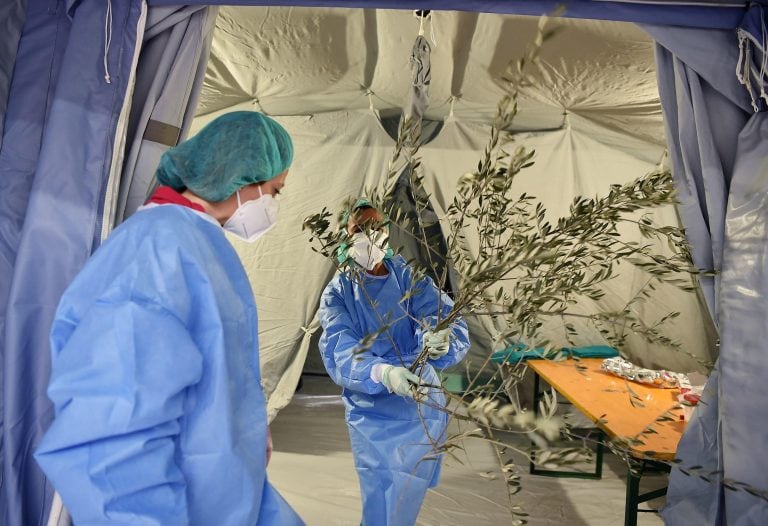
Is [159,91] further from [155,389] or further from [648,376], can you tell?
[648,376]

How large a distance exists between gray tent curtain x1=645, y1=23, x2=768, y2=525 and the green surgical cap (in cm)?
130

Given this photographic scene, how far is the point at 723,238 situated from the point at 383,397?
133 centimetres

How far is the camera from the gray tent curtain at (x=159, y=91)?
183cm

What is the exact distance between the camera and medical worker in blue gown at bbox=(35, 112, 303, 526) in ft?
3.25

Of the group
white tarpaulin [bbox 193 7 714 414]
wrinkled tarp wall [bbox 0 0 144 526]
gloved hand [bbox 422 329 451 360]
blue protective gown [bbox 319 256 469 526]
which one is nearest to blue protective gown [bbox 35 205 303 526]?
→ gloved hand [bbox 422 329 451 360]

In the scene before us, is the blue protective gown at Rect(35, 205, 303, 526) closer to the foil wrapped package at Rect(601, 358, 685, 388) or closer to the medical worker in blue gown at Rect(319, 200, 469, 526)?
the medical worker in blue gown at Rect(319, 200, 469, 526)

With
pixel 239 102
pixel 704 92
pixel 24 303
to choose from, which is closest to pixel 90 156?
pixel 24 303

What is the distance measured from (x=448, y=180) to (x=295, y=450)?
6.72ft

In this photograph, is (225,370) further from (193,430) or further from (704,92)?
(704,92)

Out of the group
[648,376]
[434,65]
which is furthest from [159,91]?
[648,376]

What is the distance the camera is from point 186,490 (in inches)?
43.7

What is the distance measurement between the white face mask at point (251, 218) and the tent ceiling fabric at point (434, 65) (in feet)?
4.78

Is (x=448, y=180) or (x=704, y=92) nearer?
(x=704, y=92)

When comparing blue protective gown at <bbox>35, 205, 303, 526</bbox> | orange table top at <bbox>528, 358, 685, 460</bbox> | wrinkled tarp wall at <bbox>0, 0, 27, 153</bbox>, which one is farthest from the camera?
orange table top at <bbox>528, 358, 685, 460</bbox>
